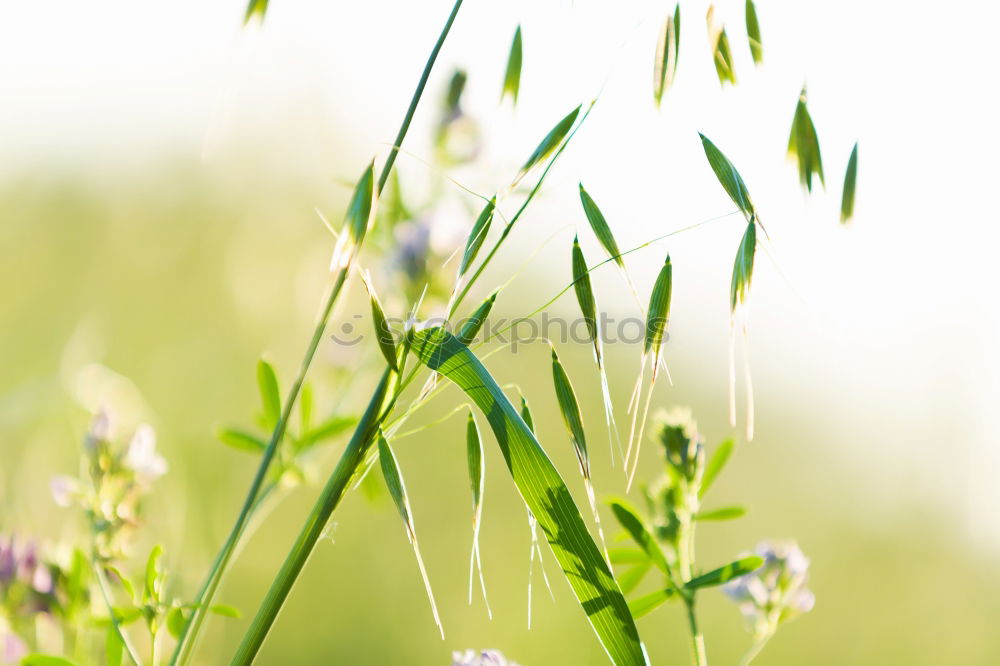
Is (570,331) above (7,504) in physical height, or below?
above

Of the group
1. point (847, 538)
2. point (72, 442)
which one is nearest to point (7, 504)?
point (72, 442)

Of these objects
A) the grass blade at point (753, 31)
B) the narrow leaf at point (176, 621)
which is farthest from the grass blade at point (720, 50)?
the narrow leaf at point (176, 621)

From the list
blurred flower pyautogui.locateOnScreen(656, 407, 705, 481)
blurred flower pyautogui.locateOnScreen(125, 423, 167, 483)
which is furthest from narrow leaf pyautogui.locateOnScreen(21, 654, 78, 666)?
blurred flower pyautogui.locateOnScreen(656, 407, 705, 481)

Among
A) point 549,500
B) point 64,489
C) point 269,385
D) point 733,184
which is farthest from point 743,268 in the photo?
point 64,489

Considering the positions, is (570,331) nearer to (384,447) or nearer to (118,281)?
(384,447)

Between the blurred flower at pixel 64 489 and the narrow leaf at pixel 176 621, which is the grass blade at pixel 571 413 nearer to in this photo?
the narrow leaf at pixel 176 621

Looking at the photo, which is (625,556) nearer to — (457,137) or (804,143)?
(804,143)
